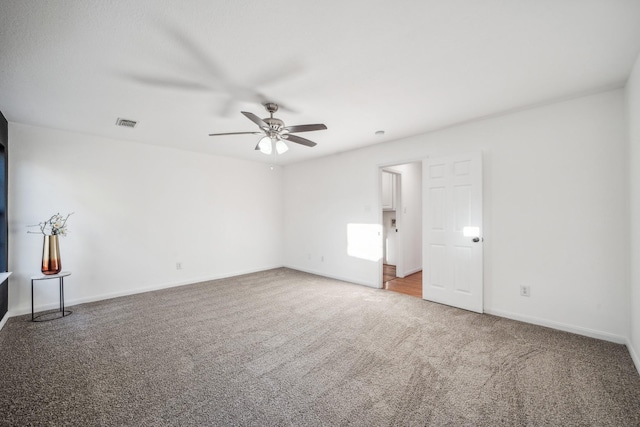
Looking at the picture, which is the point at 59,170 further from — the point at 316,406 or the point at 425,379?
the point at 425,379

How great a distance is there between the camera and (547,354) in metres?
2.39

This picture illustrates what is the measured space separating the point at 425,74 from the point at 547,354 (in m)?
2.74

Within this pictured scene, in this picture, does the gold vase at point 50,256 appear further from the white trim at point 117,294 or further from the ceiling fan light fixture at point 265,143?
the ceiling fan light fixture at point 265,143

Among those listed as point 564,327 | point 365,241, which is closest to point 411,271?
point 365,241

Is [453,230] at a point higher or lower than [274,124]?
lower

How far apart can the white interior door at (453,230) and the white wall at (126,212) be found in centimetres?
368

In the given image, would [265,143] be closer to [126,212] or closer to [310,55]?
[310,55]

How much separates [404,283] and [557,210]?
8.56ft

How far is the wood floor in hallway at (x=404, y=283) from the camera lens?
4384 mm

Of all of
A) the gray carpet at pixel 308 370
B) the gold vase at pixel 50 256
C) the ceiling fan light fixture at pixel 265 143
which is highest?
the ceiling fan light fixture at pixel 265 143

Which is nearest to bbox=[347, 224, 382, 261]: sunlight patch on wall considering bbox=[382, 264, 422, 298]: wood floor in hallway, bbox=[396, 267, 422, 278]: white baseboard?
bbox=[382, 264, 422, 298]: wood floor in hallway

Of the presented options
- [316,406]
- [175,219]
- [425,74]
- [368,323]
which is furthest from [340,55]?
[175,219]

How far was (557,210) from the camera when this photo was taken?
291 cm

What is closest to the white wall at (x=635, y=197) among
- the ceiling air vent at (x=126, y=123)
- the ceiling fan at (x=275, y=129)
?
the ceiling fan at (x=275, y=129)
